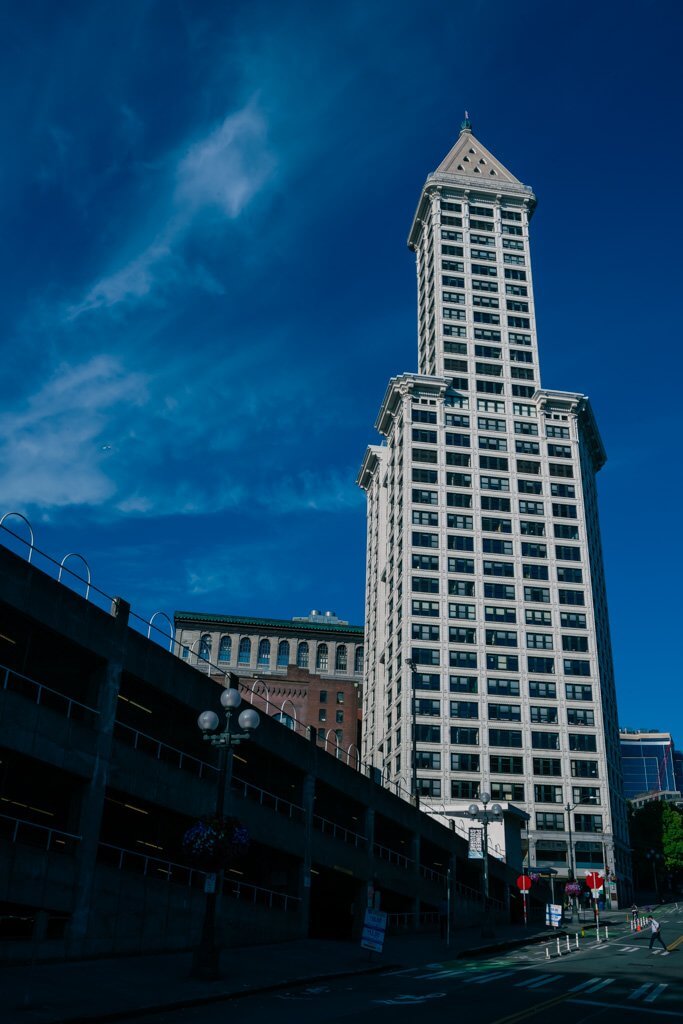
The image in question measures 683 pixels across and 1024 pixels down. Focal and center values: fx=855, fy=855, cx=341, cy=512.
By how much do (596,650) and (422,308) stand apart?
187 ft

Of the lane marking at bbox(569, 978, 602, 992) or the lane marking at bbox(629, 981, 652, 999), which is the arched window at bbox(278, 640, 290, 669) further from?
the lane marking at bbox(629, 981, 652, 999)

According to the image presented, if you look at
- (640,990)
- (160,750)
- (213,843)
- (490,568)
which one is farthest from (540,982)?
(490,568)

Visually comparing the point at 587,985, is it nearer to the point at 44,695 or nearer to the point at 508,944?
the point at 508,944

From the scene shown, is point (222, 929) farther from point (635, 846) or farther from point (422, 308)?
Result: point (422, 308)

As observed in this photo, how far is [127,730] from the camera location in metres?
27.8

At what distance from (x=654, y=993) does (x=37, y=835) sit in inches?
649

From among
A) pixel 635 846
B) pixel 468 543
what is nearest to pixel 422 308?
pixel 468 543

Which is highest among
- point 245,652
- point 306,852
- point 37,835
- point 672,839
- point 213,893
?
point 245,652

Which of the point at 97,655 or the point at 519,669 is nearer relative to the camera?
the point at 97,655

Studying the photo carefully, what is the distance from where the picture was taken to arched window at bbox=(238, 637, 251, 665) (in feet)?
479

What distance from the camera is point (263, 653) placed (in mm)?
147125

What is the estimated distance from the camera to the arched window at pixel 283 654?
146875 mm

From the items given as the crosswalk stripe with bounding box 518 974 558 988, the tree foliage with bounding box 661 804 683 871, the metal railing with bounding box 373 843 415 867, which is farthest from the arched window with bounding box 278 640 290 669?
the crosswalk stripe with bounding box 518 974 558 988

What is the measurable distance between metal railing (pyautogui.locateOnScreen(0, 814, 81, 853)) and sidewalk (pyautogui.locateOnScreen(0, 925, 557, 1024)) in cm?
303
